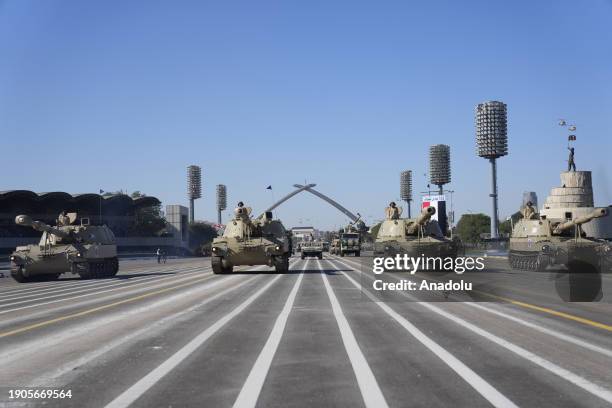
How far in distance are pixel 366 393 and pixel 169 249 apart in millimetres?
105085

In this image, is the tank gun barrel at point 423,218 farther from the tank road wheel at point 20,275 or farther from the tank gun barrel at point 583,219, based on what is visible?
the tank road wheel at point 20,275

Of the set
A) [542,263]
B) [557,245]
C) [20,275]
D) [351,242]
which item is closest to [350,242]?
[351,242]

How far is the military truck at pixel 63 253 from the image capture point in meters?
31.3

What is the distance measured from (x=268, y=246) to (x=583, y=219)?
45.8 ft

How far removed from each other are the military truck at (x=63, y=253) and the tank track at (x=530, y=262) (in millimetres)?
21009

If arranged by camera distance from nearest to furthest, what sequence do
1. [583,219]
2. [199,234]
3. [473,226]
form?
[583,219], [199,234], [473,226]

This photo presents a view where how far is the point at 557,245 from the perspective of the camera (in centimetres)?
3034

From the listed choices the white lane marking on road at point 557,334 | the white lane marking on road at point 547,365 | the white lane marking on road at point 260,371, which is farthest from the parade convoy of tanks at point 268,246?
the white lane marking on road at point 547,365

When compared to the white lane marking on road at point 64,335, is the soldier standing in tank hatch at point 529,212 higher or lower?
higher

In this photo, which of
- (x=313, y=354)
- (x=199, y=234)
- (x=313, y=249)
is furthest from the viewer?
(x=199, y=234)

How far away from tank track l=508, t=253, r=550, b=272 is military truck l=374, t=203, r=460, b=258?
3585 mm

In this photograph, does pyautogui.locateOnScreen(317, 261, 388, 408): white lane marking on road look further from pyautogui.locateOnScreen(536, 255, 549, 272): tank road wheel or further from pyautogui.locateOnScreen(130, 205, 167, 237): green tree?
pyautogui.locateOnScreen(130, 205, 167, 237): green tree

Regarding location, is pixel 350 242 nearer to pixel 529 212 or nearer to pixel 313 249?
pixel 313 249

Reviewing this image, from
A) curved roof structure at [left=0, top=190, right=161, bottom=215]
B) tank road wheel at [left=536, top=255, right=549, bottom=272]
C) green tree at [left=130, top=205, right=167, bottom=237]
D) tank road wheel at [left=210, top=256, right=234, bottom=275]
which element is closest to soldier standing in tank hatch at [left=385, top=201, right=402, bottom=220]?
tank road wheel at [left=536, top=255, right=549, bottom=272]
